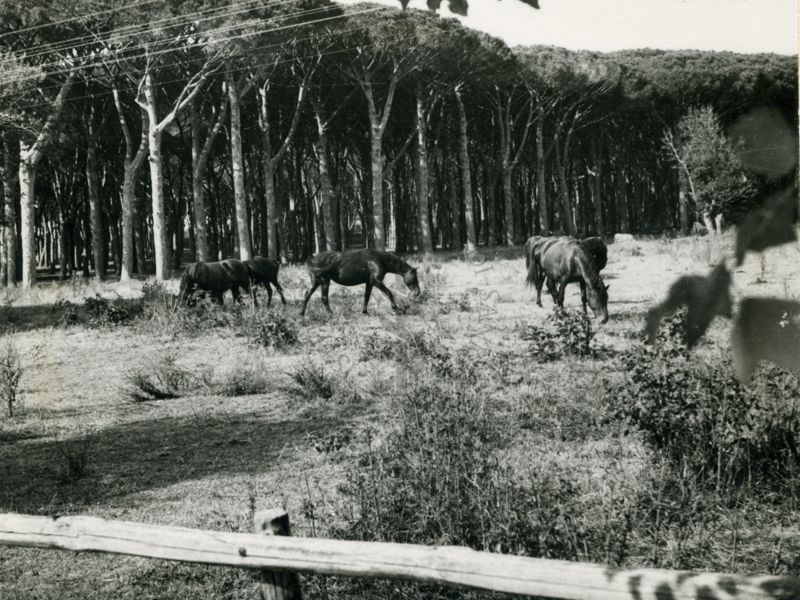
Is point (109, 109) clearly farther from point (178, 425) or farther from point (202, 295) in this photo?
point (178, 425)

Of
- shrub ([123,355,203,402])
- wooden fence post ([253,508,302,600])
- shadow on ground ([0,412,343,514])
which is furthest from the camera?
shrub ([123,355,203,402])

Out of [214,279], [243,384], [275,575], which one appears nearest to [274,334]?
[243,384]

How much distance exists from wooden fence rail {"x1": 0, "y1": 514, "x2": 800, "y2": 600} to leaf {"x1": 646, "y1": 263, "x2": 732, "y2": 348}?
1375 mm

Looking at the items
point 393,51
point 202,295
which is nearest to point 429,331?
point 202,295

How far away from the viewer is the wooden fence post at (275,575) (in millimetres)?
3211

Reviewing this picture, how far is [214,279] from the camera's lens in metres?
17.4

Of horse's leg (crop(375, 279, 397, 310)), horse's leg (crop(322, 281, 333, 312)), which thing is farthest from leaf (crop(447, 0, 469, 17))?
horse's leg (crop(322, 281, 333, 312))

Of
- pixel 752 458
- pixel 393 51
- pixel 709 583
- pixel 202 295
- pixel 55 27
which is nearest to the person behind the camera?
pixel 709 583

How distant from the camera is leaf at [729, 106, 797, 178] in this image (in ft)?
4.05

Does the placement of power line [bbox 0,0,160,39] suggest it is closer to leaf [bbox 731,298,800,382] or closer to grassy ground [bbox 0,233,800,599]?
grassy ground [bbox 0,233,800,599]

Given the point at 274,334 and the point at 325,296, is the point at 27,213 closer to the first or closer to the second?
the point at 325,296

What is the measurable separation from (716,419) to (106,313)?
1325 centimetres

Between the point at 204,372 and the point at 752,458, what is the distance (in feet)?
25.4

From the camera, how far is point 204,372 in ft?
37.2
